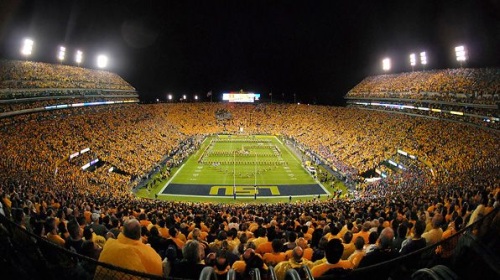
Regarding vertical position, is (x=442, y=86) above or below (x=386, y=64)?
below

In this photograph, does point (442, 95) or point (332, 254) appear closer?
point (332, 254)

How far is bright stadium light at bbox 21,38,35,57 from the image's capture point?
46.6 meters

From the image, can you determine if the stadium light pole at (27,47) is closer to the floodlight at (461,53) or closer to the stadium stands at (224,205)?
the stadium stands at (224,205)

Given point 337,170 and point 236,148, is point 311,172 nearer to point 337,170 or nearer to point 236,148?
point 337,170

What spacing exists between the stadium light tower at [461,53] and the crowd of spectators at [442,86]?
1.45 metres

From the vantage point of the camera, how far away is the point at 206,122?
77.9 m

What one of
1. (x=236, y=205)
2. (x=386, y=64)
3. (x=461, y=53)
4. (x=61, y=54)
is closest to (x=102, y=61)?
(x=61, y=54)

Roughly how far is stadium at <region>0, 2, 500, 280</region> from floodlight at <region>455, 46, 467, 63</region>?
5.45ft

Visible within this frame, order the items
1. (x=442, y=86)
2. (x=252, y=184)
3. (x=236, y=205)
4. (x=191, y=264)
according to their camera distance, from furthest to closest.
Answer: (x=442, y=86) → (x=252, y=184) → (x=236, y=205) → (x=191, y=264)

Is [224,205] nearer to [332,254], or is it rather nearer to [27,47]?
[332,254]

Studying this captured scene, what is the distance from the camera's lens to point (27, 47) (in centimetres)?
4722

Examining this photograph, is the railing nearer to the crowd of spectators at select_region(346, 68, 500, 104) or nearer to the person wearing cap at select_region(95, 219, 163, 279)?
the person wearing cap at select_region(95, 219, 163, 279)

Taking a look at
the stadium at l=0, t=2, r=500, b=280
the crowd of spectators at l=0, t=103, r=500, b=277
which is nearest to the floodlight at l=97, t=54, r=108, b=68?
the stadium at l=0, t=2, r=500, b=280

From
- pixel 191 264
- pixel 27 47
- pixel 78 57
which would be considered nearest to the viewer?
pixel 191 264
